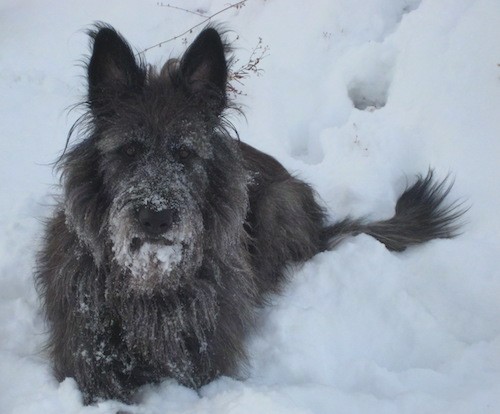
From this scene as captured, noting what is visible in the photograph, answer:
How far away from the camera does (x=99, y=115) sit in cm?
324

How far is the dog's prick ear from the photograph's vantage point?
3.14 meters

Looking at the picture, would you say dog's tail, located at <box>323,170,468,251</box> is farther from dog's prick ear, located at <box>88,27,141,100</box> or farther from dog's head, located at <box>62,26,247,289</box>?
dog's prick ear, located at <box>88,27,141,100</box>

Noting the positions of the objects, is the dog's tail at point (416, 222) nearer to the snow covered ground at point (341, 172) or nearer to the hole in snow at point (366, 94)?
the snow covered ground at point (341, 172)

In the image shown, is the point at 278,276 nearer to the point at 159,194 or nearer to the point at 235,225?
the point at 235,225

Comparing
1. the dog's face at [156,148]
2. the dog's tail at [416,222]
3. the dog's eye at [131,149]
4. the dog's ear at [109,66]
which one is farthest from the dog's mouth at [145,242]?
the dog's tail at [416,222]

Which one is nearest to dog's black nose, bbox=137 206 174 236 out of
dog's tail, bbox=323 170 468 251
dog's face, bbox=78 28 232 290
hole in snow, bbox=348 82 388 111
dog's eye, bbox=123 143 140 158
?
dog's face, bbox=78 28 232 290

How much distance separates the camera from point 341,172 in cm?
502

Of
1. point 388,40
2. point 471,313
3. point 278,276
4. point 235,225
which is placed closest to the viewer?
point 235,225

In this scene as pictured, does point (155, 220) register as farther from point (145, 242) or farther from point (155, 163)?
point (155, 163)

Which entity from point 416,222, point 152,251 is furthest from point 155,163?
point 416,222

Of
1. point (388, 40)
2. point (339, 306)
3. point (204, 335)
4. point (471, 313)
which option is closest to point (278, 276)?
point (339, 306)

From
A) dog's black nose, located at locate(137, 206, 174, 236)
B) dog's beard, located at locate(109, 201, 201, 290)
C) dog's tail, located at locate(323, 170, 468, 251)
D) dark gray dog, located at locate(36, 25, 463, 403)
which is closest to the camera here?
dog's black nose, located at locate(137, 206, 174, 236)

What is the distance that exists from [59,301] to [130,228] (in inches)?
34.4

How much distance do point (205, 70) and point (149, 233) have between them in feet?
3.37
